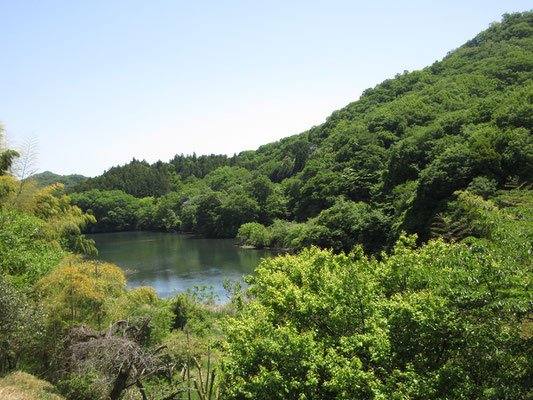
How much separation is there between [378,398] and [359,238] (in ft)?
100

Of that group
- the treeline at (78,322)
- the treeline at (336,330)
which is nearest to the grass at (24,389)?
the treeline at (78,322)

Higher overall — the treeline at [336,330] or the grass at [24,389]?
the treeline at [336,330]

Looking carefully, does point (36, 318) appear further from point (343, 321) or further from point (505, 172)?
point (505, 172)

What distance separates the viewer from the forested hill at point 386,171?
86.9ft

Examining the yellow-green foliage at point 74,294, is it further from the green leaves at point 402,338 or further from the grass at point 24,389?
the green leaves at point 402,338

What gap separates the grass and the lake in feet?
50.7

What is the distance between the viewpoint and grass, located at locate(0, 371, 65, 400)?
27.6 ft

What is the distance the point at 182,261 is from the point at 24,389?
33949 millimetres

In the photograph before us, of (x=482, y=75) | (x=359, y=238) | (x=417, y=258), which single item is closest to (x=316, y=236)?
Result: (x=359, y=238)

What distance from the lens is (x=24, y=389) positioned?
892 cm

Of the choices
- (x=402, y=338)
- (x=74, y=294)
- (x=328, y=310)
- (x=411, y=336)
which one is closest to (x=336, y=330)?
(x=328, y=310)

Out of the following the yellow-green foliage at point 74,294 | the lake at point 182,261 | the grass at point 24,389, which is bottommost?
the lake at point 182,261

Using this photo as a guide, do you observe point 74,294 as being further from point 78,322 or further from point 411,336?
point 411,336

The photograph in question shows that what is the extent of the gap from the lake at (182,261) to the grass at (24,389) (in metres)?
15.5
